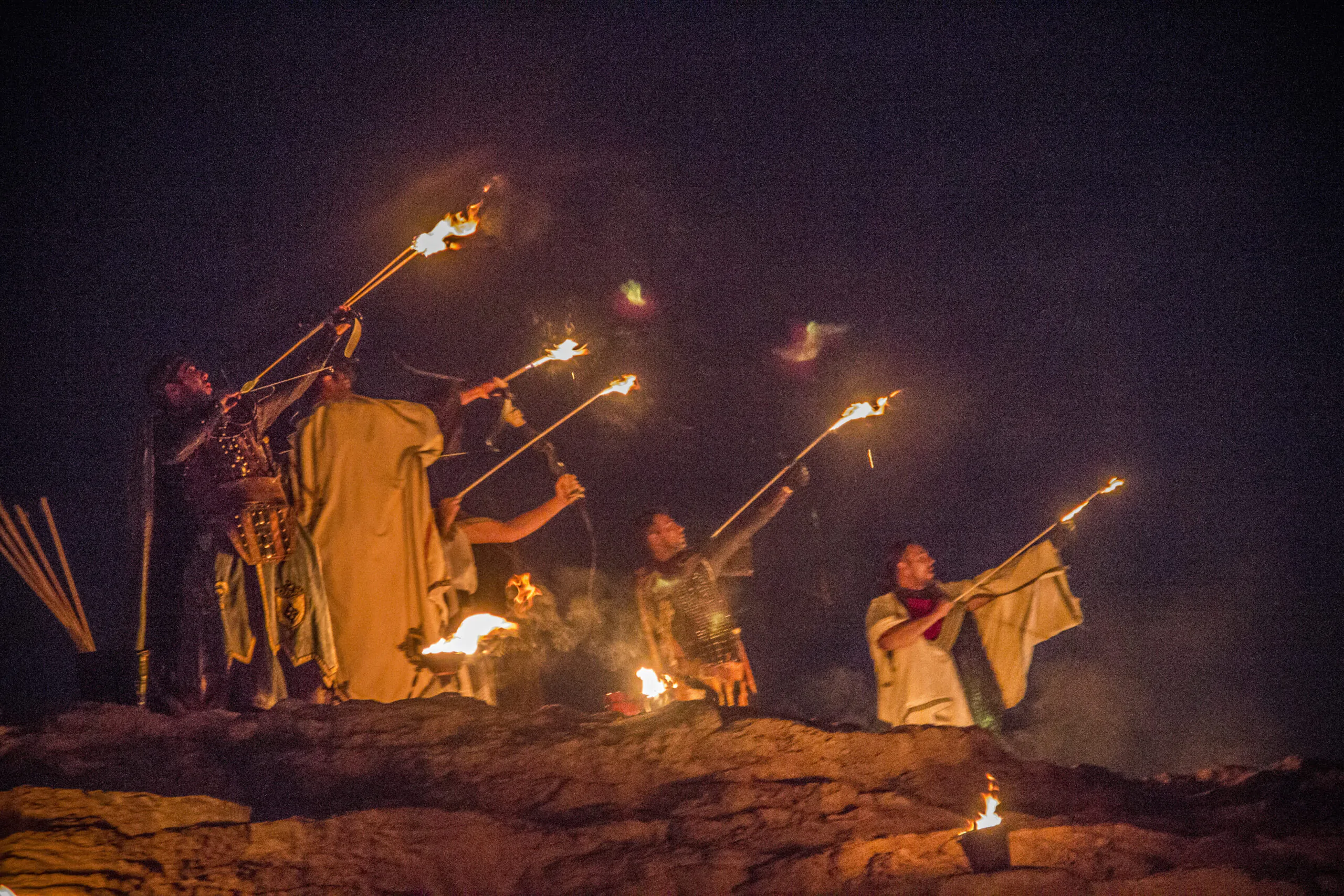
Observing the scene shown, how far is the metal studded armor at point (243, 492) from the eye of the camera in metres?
5.47

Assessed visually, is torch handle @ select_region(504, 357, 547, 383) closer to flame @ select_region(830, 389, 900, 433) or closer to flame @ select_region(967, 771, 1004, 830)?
flame @ select_region(830, 389, 900, 433)

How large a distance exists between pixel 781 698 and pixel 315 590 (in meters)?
5.66

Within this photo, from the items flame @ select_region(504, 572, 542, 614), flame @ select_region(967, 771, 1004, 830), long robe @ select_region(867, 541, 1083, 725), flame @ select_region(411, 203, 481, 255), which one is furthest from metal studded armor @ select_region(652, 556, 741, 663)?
flame @ select_region(967, 771, 1004, 830)

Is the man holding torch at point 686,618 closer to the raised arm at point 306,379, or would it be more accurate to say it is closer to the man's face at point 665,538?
the man's face at point 665,538

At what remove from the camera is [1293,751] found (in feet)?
28.0

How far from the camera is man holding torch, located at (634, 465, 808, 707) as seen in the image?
6879 mm

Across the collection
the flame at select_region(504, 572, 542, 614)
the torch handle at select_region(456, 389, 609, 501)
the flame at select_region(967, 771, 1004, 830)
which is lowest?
the flame at select_region(967, 771, 1004, 830)

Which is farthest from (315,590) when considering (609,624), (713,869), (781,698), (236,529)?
(781,698)

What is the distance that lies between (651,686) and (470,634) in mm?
1525

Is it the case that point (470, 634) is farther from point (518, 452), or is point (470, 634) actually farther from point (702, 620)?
point (702, 620)

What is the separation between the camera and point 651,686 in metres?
6.47

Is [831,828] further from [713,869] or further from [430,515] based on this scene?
[430,515]

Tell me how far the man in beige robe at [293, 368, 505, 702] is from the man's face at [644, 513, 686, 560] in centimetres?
173

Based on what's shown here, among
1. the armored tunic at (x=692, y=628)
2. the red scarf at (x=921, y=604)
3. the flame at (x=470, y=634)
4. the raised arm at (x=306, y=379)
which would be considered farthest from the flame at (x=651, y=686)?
the raised arm at (x=306, y=379)
